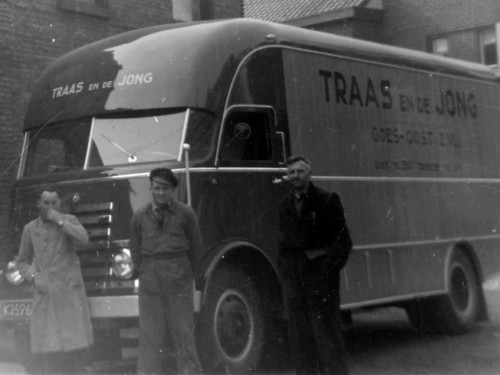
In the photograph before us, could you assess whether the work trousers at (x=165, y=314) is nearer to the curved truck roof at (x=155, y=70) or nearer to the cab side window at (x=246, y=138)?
the cab side window at (x=246, y=138)

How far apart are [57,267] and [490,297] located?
695cm

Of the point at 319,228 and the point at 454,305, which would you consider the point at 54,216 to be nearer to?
the point at 319,228

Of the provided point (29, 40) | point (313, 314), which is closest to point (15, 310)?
point (313, 314)

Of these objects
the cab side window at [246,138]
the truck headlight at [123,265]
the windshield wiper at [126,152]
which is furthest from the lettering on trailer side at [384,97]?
the truck headlight at [123,265]

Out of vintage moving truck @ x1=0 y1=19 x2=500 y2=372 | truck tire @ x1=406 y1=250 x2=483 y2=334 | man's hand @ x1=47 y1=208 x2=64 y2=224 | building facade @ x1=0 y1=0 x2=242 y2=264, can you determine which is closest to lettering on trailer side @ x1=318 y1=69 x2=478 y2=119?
vintage moving truck @ x1=0 y1=19 x2=500 y2=372

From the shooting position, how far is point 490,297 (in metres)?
14.0

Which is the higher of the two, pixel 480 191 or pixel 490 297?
pixel 480 191

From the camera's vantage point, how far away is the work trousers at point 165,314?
8.34 m

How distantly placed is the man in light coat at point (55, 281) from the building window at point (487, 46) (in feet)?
72.4

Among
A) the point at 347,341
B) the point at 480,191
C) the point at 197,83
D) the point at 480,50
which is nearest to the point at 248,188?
the point at 197,83

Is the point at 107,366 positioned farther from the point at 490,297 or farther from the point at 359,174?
the point at 490,297

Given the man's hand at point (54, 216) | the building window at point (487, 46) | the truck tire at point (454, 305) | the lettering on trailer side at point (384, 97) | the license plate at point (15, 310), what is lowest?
the truck tire at point (454, 305)

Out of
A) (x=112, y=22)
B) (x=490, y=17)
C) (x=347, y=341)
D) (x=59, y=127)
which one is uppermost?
(x=490, y=17)

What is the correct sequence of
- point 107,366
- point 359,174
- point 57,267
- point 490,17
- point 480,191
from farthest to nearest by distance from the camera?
point 490,17 → point 480,191 → point 359,174 → point 107,366 → point 57,267
